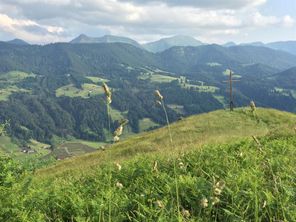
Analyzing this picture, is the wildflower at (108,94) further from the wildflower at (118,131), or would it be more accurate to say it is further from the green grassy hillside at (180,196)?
the green grassy hillside at (180,196)

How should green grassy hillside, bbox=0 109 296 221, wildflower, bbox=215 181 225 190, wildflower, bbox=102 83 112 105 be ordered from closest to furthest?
wildflower, bbox=215 181 225 190, wildflower, bbox=102 83 112 105, green grassy hillside, bbox=0 109 296 221

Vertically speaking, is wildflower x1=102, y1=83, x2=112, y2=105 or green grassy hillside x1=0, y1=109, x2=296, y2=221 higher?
wildflower x1=102, y1=83, x2=112, y2=105

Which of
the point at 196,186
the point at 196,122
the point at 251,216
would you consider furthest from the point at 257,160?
the point at 196,122

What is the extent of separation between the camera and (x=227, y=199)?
719cm

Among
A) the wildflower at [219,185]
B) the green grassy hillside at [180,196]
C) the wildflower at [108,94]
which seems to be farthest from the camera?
the green grassy hillside at [180,196]

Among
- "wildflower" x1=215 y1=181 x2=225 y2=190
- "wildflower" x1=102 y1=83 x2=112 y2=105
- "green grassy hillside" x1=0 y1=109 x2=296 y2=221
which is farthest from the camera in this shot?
"green grassy hillside" x1=0 y1=109 x2=296 y2=221

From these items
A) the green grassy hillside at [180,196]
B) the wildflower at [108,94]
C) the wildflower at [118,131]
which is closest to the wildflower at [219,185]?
the green grassy hillside at [180,196]

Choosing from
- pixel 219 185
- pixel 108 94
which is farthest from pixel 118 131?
pixel 219 185

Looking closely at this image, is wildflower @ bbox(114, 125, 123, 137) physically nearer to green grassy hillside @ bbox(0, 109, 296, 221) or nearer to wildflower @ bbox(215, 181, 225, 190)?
green grassy hillside @ bbox(0, 109, 296, 221)

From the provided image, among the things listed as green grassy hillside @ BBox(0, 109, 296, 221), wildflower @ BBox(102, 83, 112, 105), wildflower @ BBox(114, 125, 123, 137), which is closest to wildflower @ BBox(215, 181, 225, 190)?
green grassy hillside @ BBox(0, 109, 296, 221)

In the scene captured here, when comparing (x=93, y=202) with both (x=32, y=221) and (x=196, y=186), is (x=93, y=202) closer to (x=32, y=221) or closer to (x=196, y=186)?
(x=32, y=221)

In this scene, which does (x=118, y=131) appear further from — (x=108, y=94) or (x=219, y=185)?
(x=219, y=185)

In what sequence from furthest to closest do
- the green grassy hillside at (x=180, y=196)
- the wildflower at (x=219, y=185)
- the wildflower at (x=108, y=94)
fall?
the green grassy hillside at (x=180, y=196) → the wildflower at (x=108, y=94) → the wildflower at (x=219, y=185)

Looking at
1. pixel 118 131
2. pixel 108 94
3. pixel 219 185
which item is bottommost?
pixel 219 185
